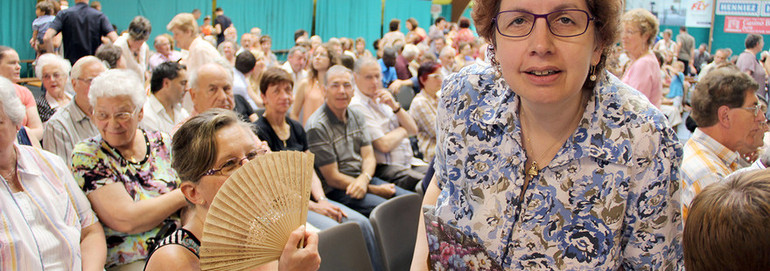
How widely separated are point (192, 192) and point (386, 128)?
9.73ft

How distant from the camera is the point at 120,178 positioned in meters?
2.33

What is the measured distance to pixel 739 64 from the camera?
941 centimetres

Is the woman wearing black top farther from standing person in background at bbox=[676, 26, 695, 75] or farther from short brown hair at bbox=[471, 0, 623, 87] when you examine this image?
standing person in background at bbox=[676, 26, 695, 75]

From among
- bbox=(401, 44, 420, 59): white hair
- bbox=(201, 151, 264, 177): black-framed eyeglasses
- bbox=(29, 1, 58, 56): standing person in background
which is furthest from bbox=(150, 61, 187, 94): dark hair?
bbox=(401, 44, 420, 59): white hair

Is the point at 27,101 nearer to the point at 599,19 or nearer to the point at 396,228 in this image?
the point at 396,228

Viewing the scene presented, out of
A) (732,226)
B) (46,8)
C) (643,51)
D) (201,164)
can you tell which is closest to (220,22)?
(46,8)

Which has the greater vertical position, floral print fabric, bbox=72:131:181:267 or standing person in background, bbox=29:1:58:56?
standing person in background, bbox=29:1:58:56

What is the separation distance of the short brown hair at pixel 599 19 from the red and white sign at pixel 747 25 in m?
17.0

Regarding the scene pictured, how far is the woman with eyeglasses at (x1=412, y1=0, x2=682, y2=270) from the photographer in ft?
3.52

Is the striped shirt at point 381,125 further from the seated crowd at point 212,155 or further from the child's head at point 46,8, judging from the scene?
the child's head at point 46,8

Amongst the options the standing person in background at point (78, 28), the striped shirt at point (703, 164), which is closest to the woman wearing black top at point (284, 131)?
the striped shirt at point (703, 164)

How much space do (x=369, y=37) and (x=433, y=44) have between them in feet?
20.1

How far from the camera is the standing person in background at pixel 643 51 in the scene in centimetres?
447

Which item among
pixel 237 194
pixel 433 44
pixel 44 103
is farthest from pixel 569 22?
pixel 433 44
